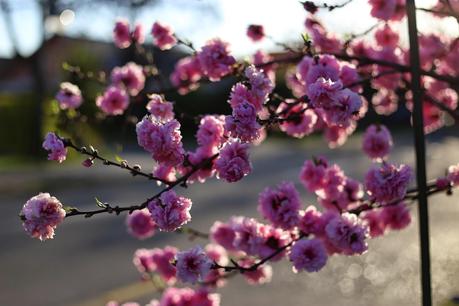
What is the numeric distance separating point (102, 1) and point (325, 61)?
18345mm

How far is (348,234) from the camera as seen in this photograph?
97.7 inches

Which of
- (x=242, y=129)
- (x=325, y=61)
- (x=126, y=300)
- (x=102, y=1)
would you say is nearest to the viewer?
(x=242, y=129)

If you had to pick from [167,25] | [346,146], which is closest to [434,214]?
[167,25]

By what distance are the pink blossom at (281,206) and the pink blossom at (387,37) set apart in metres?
1.53

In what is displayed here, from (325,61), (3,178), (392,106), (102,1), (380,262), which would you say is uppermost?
(102,1)

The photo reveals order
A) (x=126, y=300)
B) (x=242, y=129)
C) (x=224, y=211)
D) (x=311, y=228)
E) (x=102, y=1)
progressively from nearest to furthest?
(x=242, y=129) < (x=311, y=228) < (x=126, y=300) < (x=224, y=211) < (x=102, y=1)

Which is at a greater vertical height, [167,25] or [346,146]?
[346,146]

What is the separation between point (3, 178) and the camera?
17.0 m

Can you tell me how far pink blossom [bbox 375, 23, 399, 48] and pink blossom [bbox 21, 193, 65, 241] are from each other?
2448mm

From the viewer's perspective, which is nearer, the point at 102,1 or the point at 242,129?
the point at 242,129

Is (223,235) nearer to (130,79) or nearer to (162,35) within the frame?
(162,35)

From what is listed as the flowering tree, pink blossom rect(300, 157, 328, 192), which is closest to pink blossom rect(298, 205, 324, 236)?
the flowering tree

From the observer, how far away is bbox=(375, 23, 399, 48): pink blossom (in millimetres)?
3871

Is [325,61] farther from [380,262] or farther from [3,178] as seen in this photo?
[3,178]
